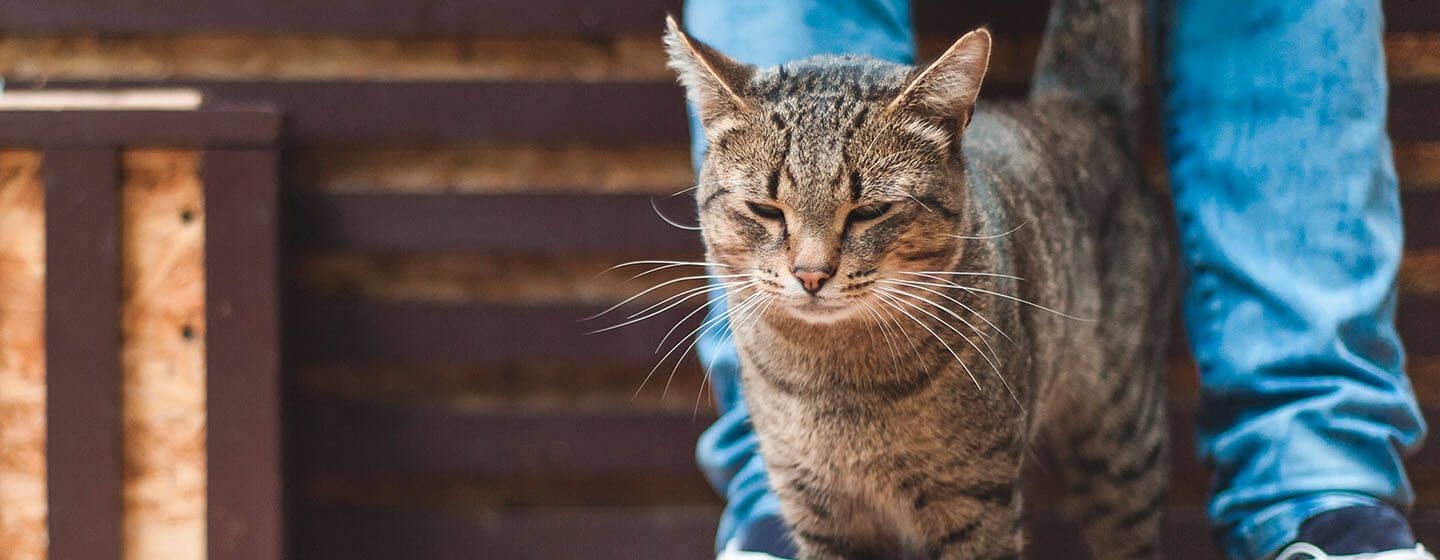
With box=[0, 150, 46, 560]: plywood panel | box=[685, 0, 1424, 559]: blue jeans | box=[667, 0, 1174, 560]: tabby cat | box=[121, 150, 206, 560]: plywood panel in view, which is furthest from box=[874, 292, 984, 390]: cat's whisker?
box=[0, 150, 46, 560]: plywood panel

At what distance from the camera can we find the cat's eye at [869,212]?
4.93 feet

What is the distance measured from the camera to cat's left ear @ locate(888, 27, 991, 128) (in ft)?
4.70

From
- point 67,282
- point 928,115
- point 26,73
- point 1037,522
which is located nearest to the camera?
point 928,115

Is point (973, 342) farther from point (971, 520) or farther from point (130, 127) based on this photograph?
point (130, 127)

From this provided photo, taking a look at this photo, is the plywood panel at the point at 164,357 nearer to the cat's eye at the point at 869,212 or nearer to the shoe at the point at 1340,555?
the cat's eye at the point at 869,212

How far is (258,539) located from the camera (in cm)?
204

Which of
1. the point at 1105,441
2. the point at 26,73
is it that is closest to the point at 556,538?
the point at 1105,441

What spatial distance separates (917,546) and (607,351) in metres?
0.84

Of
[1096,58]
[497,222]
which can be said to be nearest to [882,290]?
[1096,58]

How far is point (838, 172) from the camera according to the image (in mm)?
1497

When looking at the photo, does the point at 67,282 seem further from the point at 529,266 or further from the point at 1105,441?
the point at 1105,441

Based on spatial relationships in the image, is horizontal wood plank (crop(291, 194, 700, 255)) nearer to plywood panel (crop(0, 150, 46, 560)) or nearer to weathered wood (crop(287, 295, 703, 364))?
weathered wood (crop(287, 295, 703, 364))

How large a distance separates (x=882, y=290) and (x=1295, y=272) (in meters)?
0.60

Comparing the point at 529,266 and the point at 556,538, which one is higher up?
the point at 529,266
